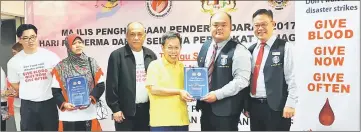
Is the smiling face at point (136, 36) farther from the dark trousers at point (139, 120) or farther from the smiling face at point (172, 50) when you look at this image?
the dark trousers at point (139, 120)

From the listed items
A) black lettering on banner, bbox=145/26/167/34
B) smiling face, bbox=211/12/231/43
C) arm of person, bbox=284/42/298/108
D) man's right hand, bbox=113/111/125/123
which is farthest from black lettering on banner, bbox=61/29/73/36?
arm of person, bbox=284/42/298/108

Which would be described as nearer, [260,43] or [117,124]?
[260,43]

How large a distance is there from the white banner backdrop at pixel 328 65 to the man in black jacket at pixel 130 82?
1.28 metres

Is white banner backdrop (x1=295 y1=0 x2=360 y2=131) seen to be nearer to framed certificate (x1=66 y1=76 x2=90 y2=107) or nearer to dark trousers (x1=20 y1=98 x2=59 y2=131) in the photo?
framed certificate (x1=66 y1=76 x2=90 y2=107)

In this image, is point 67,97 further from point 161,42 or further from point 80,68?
point 161,42

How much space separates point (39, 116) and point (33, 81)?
0.33 metres

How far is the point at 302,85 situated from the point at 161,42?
1233 mm

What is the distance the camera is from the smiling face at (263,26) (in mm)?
2943

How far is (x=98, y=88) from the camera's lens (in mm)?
3158

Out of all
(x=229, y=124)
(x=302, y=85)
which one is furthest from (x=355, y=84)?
(x=229, y=124)

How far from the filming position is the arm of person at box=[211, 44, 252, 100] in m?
2.93

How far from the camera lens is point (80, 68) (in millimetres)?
3160

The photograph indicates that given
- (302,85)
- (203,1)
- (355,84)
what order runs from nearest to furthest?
(355,84)
(302,85)
(203,1)

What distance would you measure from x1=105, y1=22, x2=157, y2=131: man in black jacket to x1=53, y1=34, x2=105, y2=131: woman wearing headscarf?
12 cm
